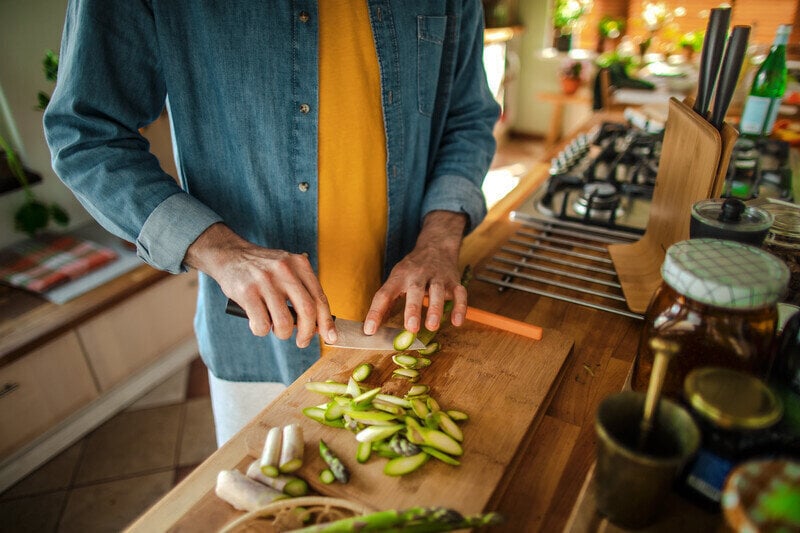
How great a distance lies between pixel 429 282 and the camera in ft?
3.08

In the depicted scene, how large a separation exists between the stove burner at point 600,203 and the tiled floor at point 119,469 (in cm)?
167

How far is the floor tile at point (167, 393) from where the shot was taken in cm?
227

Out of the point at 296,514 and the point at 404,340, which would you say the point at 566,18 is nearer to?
the point at 404,340

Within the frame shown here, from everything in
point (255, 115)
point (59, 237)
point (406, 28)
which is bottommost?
point (59, 237)

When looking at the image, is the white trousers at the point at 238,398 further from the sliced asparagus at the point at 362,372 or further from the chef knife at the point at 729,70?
the chef knife at the point at 729,70

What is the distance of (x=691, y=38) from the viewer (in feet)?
12.3

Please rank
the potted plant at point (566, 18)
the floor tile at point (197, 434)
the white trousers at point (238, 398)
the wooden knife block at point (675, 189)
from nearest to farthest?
the wooden knife block at point (675, 189) → the white trousers at point (238, 398) → the floor tile at point (197, 434) → the potted plant at point (566, 18)

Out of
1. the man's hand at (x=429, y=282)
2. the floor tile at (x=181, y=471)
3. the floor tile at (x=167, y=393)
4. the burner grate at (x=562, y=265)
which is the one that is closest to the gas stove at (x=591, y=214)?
the burner grate at (x=562, y=265)

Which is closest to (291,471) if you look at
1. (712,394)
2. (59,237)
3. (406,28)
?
(712,394)

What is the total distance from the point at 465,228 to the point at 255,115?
51 cm

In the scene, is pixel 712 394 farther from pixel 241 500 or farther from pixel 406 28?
pixel 406 28

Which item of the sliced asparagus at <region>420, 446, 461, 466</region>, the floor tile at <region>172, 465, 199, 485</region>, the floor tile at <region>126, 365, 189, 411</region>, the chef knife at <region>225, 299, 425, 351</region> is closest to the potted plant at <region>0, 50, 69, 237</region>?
the floor tile at <region>126, 365, 189, 411</region>

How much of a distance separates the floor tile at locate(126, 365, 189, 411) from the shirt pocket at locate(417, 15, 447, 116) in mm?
1829

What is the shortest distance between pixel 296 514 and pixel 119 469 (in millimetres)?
1726
